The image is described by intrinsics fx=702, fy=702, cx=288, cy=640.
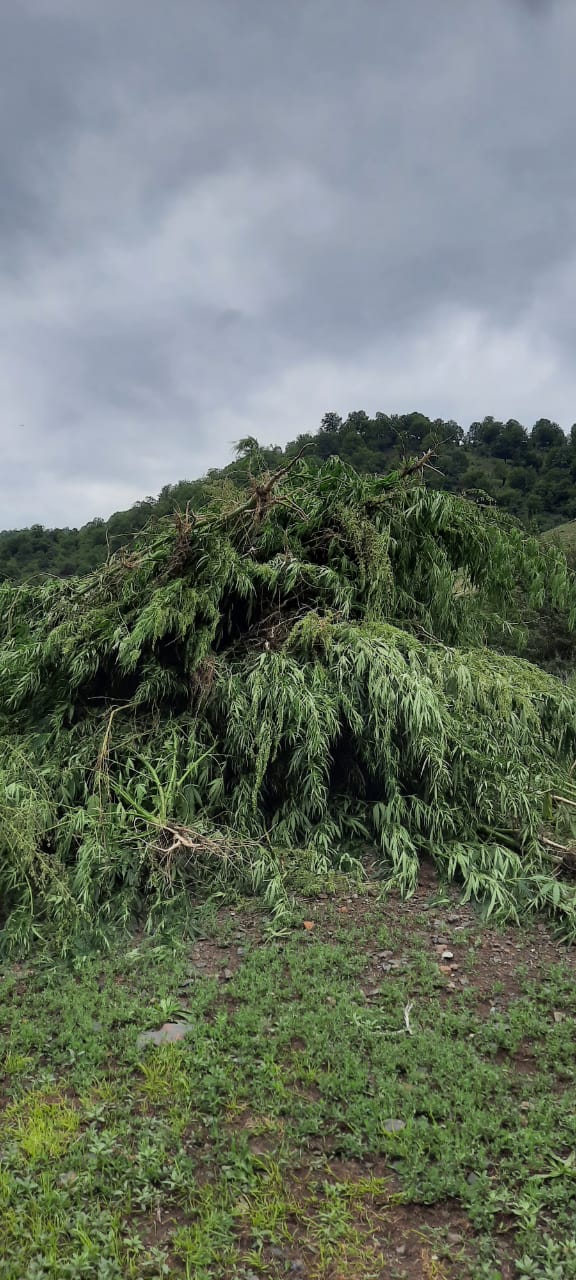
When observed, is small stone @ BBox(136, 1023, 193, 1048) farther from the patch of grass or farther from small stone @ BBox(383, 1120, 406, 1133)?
small stone @ BBox(383, 1120, 406, 1133)

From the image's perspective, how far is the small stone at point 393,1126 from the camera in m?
2.35

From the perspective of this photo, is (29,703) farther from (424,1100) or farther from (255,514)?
(424,1100)

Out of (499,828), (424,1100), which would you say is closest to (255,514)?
(499,828)

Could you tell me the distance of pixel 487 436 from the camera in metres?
43.4

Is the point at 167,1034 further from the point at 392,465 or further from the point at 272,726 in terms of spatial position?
the point at 392,465

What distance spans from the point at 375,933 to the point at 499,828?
1.13 meters

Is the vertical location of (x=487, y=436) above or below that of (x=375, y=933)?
above

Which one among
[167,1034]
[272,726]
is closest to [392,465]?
[272,726]

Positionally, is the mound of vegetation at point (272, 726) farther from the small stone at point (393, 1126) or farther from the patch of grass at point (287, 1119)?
the small stone at point (393, 1126)

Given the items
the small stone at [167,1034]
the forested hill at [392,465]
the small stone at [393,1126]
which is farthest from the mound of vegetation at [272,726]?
the small stone at [393,1126]

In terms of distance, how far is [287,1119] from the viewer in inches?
96.0

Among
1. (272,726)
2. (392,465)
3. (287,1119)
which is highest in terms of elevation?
(392,465)

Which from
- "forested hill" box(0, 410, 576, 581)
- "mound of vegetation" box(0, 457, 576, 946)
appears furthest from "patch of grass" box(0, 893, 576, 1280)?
"forested hill" box(0, 410, 576, 581)

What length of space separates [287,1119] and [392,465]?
4708mm
